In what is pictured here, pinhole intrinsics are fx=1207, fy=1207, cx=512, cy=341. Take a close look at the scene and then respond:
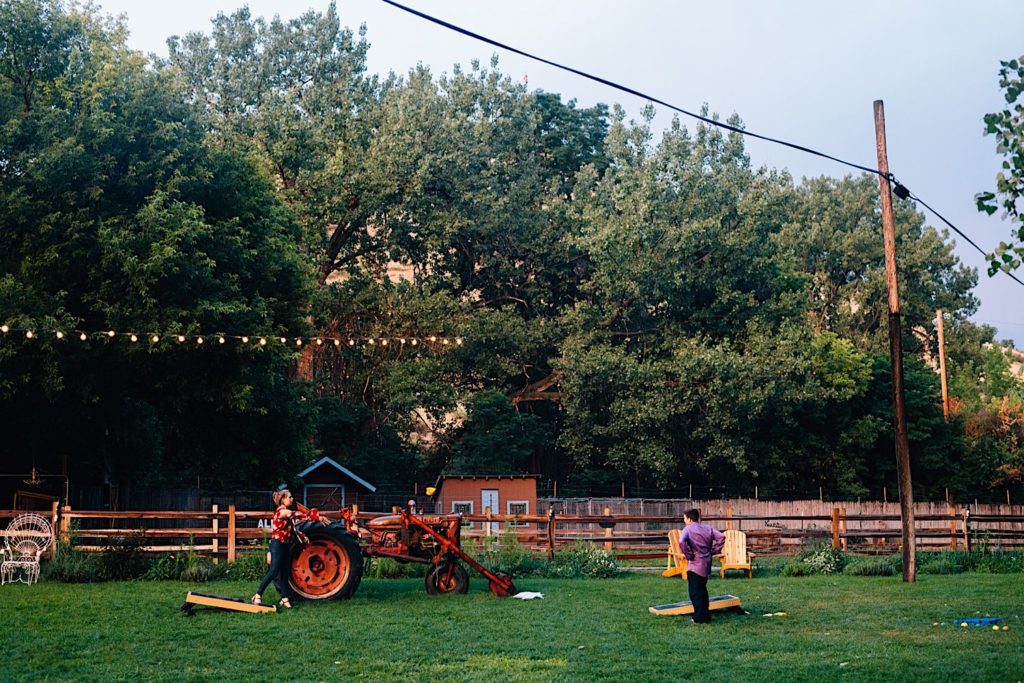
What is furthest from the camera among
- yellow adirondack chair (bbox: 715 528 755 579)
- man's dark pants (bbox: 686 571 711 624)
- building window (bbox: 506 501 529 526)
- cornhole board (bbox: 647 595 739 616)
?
building window (bbox: 506 501 529 526)

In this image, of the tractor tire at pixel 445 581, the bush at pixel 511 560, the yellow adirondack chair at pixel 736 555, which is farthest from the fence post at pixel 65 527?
the yellow adirondack chair at pixel 736 555

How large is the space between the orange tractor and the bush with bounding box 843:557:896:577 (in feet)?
28.3

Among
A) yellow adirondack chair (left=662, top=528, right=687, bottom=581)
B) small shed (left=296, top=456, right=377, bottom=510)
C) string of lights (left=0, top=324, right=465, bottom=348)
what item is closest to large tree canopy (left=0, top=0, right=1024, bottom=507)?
small shed (left=296, top=456, right=377, bottom=510)

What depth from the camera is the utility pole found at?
21219 mm

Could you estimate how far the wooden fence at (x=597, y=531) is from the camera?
76.4 feet

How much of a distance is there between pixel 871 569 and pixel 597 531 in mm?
9055

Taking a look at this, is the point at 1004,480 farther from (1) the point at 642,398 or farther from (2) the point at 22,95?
(2) the point at 22,95

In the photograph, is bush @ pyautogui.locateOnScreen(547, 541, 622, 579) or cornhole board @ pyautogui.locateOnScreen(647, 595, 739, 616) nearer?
cornhole board @ pyautogui.locateOnScreen(647, 595, 739, 616)

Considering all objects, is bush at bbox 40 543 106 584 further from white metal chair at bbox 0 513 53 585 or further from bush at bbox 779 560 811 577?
bush at bbox 779 560 811 577

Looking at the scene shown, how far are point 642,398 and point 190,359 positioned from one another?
902 inches

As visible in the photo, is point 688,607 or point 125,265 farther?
point 125,265

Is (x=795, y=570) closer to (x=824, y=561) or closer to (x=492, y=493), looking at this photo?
(x=824, y=561)

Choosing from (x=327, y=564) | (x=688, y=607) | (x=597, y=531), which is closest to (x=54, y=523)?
(x=327, y=564)

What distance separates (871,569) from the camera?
77.0 feet
